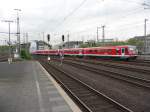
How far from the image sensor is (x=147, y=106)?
10008 millimetres

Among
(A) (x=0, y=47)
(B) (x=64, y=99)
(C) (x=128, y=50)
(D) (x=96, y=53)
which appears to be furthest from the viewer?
(A) (x=0, y=47)

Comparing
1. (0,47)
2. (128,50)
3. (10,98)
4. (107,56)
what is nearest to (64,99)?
(10,98)

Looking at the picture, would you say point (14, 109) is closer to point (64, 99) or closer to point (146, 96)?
point (64, 99)

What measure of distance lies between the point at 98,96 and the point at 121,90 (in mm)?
2149

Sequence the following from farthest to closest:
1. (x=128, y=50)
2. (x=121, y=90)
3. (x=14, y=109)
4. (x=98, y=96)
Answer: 1. (x=128, y=50)
2. (x=121, y=90)
3. (x=98, y=96)
4. (x=14, y=109)

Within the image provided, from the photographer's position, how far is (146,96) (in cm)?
1209

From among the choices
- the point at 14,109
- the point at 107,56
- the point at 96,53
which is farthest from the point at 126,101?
the point at 96,53

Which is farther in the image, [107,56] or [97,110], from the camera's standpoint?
[107,56]

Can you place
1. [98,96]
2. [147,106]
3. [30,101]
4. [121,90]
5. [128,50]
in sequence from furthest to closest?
[128,50] → [121,90] → [98,96] → [30,101] → [147,106]

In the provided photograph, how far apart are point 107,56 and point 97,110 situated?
40.1 metres

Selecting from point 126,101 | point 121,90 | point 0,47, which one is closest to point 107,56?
point 121,90

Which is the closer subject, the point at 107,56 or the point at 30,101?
the point at 30,101

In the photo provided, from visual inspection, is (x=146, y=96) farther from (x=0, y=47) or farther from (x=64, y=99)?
(x=0, y=47)

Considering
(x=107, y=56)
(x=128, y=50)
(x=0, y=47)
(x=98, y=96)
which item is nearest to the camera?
(x=98, y=96)
